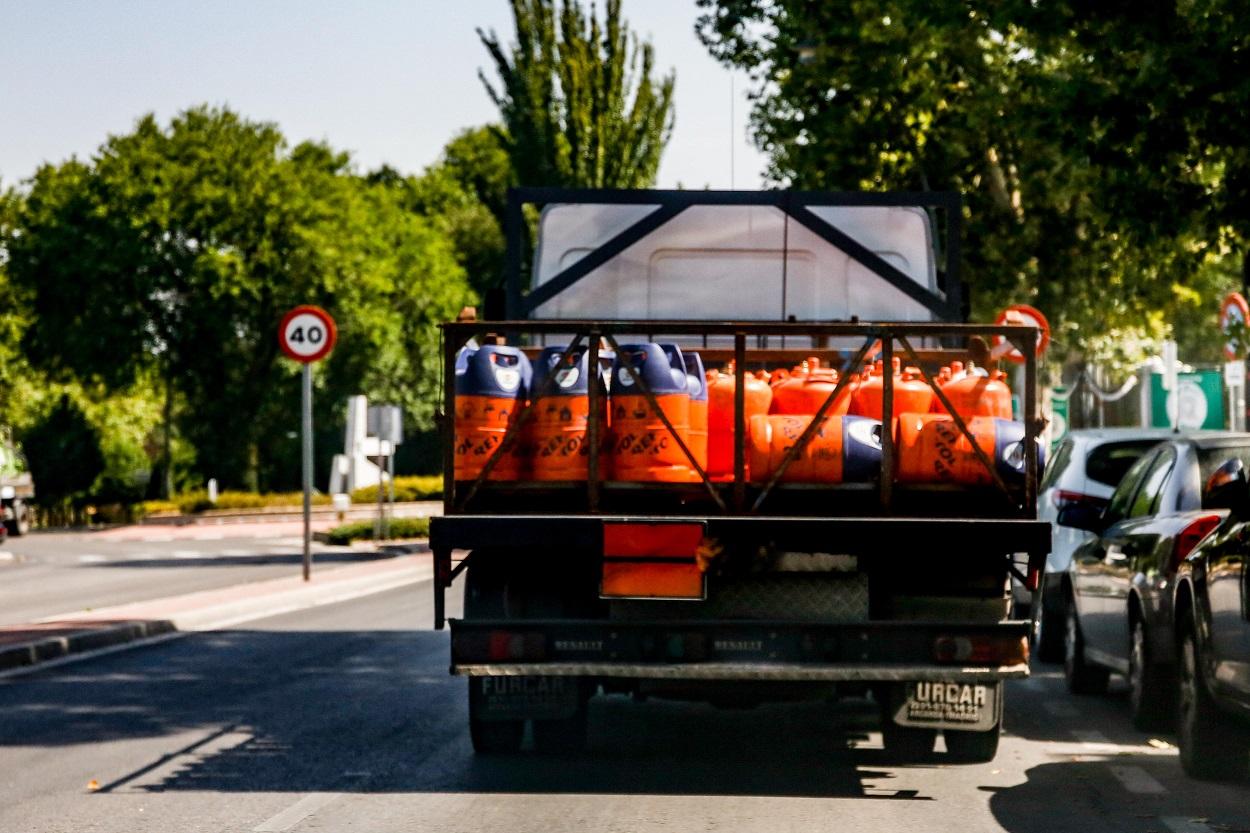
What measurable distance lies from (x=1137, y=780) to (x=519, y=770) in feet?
9.08

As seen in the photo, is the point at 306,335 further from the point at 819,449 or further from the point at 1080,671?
the point at 819,449

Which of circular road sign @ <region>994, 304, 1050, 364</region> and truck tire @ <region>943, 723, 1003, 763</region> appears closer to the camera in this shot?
circular road sign @ <region>994, 304, 1050, 364</region>

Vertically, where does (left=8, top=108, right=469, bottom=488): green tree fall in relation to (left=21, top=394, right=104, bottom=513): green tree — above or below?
above

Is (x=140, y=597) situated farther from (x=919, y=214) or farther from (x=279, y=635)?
(x=919, y=214)

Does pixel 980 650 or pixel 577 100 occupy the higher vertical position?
pixel 577 100

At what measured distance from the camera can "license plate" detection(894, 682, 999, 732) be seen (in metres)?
9.84

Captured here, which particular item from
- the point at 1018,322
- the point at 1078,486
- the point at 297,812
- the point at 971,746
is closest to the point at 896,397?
the point at 1018,322

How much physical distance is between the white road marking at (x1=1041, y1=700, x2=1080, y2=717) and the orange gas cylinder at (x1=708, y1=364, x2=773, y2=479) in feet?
14.2

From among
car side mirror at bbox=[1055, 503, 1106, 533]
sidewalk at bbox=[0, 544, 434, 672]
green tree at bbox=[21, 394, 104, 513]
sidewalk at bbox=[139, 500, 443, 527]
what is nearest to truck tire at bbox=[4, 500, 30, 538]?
sidewalk at bbox=[139, 500, 443, 527]

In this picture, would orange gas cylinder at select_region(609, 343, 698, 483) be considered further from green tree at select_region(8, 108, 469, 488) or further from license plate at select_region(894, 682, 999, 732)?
green tree at select_region(8, 108, 469, 488)

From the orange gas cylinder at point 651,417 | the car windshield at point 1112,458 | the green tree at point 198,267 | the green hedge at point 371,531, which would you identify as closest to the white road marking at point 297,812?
the orange gas cylinder at point 651,417

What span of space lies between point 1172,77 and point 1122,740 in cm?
543

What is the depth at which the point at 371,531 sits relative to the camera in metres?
41.1

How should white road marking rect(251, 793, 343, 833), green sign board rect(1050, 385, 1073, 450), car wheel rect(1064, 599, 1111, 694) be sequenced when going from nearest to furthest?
white road marking rect(251, 793, 343, 833), car wheel rect(1064, 599, 1111, 694), green sign board rect(1050, 385, 1073, 450)
